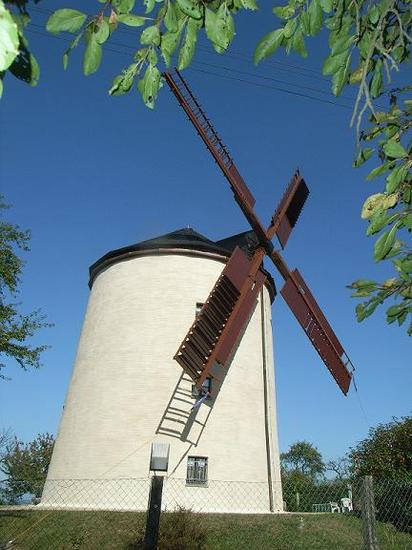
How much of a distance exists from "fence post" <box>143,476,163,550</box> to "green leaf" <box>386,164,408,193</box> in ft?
11.3

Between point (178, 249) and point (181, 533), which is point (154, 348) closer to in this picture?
point (178, 249)

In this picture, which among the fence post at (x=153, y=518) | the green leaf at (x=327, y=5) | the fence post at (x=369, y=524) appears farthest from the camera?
the fence post at (x=369, y=524)

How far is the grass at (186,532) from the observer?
838cm

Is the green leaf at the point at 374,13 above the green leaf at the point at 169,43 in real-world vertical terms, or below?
above

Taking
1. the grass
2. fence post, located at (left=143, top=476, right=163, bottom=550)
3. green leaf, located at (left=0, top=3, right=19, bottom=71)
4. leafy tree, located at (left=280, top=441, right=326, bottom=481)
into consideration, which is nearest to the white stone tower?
the grass

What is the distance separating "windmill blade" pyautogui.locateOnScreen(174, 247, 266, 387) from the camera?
510 inches

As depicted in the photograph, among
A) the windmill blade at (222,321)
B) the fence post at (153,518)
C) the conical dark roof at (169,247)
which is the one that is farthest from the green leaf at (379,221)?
the conical dark roof at (169,247)

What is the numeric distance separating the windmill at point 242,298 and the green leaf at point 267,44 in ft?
36.1

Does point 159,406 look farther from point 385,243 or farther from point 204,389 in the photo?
point 385,243

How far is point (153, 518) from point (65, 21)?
13.3 feet

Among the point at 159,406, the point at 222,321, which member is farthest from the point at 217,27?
the point at 159,406

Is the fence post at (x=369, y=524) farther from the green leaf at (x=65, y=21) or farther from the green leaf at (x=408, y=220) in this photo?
the green leaf at (x=65, y=21)

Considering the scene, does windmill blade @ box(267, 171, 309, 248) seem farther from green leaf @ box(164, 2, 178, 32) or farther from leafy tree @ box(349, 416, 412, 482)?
green leaf @ box(164, 2, 178, 32)

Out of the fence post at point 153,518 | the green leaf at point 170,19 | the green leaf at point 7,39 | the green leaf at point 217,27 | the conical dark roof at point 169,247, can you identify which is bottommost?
the fence post at point 153,518
